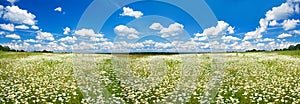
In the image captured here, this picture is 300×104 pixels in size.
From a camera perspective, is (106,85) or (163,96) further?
(106,85)

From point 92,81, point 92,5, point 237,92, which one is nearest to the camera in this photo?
point 237,92

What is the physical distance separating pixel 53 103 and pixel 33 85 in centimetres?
299

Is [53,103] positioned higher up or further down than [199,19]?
further down

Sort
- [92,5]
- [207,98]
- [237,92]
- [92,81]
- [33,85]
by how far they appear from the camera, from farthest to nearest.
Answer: [92,5] → [92,81] → [33,85] → [237,92] → [207,98]

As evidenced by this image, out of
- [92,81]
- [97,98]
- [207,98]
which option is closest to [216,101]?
[207,98]

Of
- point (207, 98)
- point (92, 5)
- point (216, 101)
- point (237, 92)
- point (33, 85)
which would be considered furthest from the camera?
point (92, 5)

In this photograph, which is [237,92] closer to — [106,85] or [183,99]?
[183,99]

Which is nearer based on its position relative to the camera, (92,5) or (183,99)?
(183,99)

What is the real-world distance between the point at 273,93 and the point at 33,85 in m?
8.00

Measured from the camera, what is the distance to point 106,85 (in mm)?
12133

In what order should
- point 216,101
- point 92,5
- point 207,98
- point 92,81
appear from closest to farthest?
point 216,101
point 207,98
point 92,81
point 92,5

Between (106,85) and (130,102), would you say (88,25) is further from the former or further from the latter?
(130,102)

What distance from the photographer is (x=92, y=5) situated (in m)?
15.1

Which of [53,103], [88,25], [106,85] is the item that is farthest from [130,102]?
[88,25]
